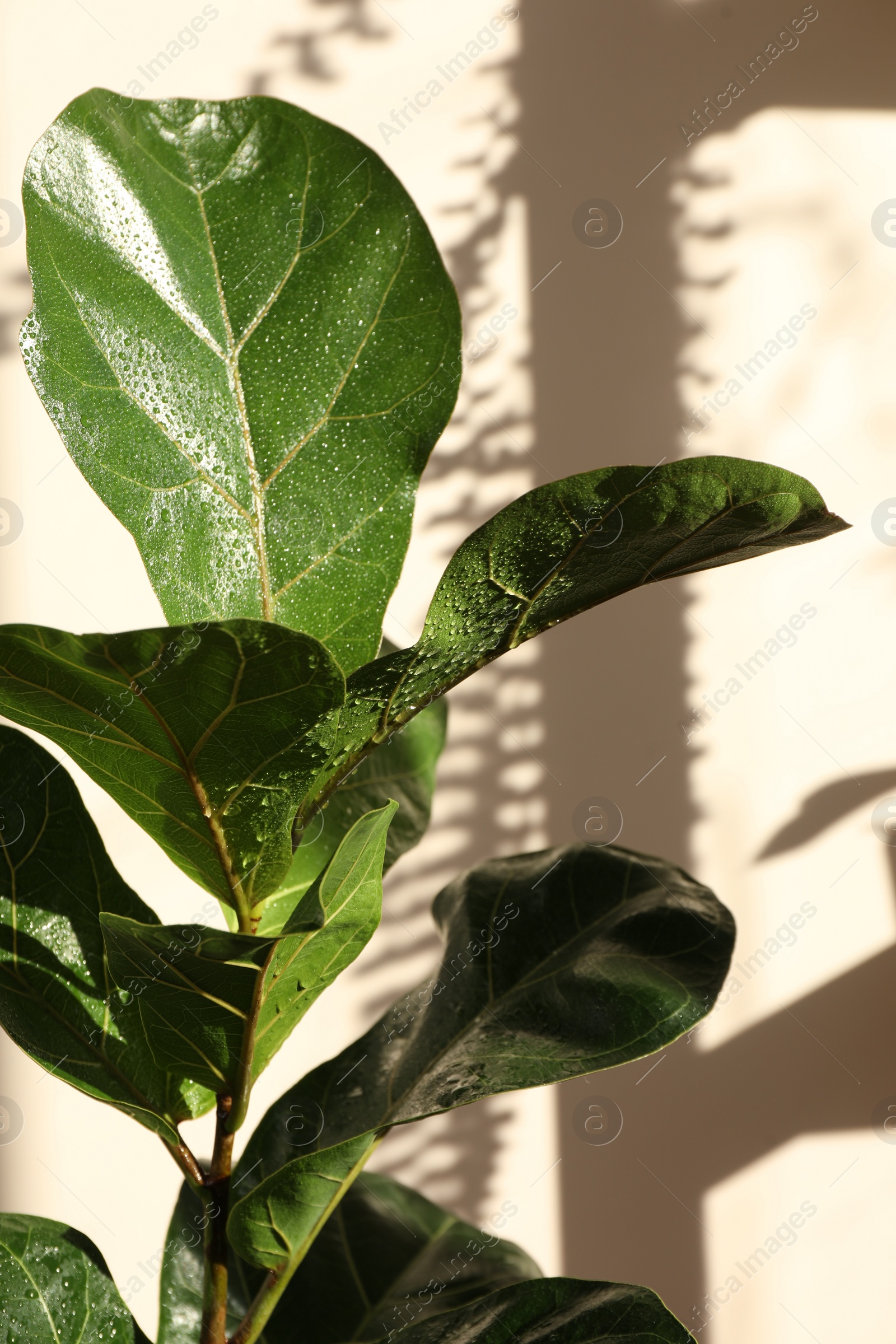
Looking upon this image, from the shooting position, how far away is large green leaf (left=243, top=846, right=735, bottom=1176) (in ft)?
2.06

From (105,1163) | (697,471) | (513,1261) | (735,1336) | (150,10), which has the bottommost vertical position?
(735,1336)

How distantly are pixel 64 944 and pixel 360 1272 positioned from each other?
0.47 metres

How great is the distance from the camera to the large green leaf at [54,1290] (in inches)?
22.3

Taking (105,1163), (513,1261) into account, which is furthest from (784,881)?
(105,1163)

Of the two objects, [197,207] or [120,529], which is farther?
[120,529]

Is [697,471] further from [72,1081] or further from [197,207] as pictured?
[72,1081]

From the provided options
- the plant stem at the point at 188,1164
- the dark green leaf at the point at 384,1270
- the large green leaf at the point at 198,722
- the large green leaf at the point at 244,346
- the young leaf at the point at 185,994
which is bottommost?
the dark green leaf at the point at 384,1270

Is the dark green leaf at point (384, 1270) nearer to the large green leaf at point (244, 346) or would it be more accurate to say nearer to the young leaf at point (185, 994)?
the young leaf at point (185, 994)

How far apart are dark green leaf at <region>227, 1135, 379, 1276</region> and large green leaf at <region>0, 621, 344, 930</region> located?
0.14 metres

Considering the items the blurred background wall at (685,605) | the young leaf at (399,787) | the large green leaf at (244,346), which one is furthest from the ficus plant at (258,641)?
the blurred background wall at (685,605)

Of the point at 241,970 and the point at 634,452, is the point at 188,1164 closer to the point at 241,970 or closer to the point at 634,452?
the point at 241,970

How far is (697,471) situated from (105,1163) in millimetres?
1567

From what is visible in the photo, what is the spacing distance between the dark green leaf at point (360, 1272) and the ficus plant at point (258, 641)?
19cm

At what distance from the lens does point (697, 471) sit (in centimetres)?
44
